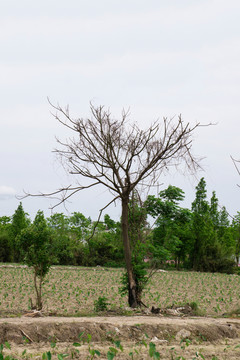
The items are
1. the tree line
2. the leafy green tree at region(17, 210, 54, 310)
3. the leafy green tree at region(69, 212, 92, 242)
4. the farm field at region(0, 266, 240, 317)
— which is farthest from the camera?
the leafy green tree at region(69, 212, 92, 242)

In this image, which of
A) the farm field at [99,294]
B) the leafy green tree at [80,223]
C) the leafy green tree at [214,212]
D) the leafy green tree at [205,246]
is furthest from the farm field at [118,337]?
the leafy green tree at [80,223]

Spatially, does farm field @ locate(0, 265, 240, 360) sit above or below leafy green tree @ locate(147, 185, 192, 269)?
below

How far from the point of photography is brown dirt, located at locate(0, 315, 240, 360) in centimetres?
728

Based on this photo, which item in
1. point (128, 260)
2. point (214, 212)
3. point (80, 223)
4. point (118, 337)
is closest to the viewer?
point (118, 337)

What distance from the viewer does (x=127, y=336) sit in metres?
8.34

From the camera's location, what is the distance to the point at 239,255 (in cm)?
5081

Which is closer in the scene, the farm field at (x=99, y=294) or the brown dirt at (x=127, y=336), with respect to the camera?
the brown dirt at (x=127, y=336)

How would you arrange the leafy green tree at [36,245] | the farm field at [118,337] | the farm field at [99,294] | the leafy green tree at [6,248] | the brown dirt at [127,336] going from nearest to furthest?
the farm field at [118,337] < the brown dirt at [127,336] < the leafy green tree at [36,245] < the farm field at [99,294] < the leafy green tree at [6,248]

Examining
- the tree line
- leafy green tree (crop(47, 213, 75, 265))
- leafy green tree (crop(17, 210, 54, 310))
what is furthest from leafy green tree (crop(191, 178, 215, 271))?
leafy green tree (crop(17, 210, 54, 310))

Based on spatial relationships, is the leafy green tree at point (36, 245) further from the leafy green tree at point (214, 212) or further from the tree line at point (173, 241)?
the leafy green tree at point (214, 212)

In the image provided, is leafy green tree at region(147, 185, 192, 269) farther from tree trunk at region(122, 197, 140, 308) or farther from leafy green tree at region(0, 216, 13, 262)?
tree trunk at region(122, 197, 140, 308)

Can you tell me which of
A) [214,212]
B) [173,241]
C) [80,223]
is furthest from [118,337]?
[80,223]

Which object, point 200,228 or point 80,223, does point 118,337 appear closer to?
point 200,228

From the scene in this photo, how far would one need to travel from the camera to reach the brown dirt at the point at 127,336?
7.28m
